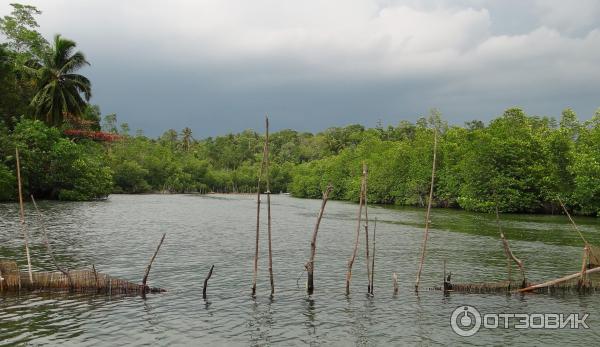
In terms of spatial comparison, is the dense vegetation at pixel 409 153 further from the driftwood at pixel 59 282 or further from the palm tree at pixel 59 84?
the driftwood at pixel 59 282

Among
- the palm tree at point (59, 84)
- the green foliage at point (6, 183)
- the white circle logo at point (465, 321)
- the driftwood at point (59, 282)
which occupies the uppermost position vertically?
the palm tree at point (59, 84)

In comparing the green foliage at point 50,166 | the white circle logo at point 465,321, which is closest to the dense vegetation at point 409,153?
the green foliage at point 50,166

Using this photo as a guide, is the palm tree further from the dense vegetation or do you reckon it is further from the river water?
the river water

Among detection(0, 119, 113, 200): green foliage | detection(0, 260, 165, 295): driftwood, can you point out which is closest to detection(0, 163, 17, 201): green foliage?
detection(0, 119, 113, 200): green foliage

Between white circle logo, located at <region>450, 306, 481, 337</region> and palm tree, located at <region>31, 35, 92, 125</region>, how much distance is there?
74.9 metres

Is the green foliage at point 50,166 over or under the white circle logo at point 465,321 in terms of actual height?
over

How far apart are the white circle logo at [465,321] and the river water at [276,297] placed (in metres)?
0.41

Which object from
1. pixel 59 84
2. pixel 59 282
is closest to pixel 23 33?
pixel 59 84

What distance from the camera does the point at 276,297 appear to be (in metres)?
22.4

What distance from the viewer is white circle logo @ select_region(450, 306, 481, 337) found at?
18.2 meters

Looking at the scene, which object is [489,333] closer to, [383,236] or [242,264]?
[242,264]

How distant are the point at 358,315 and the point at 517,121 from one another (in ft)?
269

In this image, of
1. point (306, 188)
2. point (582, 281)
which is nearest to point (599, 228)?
point (582, 281)

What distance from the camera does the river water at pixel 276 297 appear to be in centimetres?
1719
